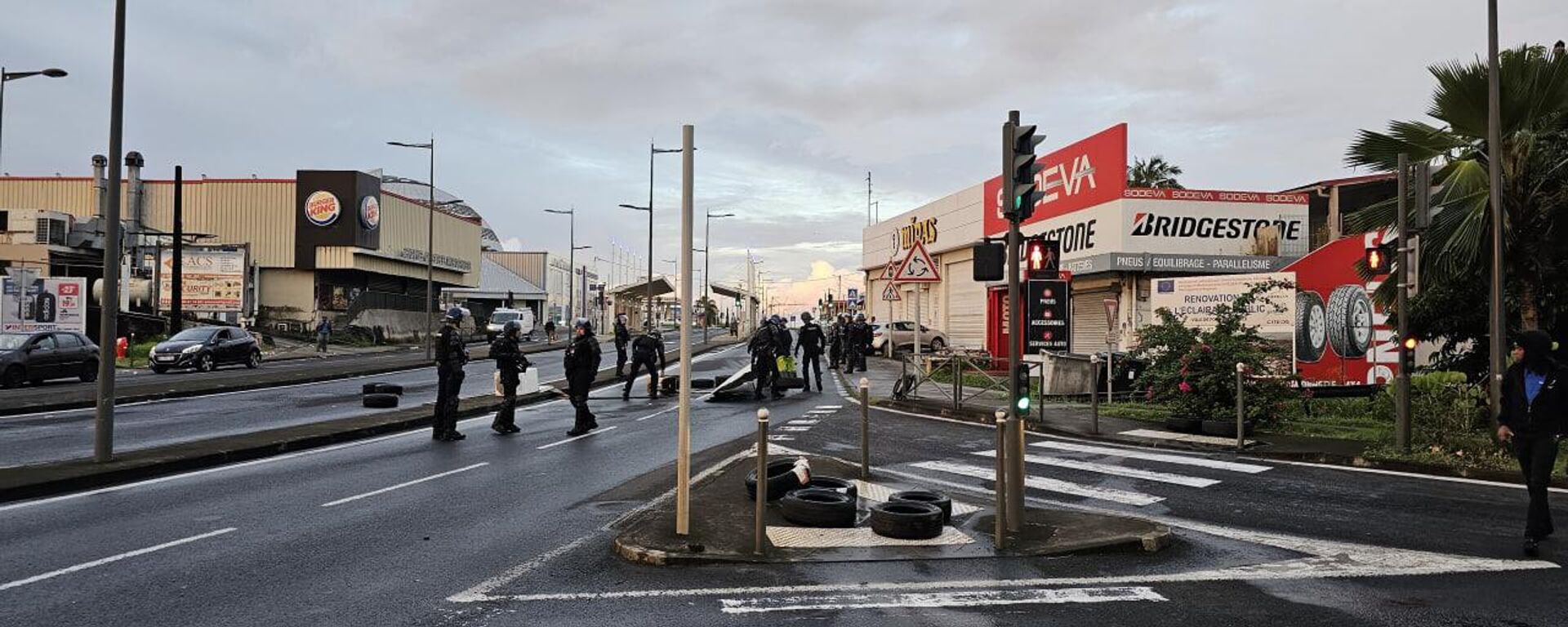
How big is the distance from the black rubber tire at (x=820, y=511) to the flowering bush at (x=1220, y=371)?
816 centimetres

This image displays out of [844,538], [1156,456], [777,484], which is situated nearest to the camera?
[844,538]

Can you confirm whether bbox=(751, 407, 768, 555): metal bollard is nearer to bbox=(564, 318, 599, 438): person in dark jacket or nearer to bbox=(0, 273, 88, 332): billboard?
bbox=(564, 318, 599, 438): person in dark jacket

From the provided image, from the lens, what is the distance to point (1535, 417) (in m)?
7.24

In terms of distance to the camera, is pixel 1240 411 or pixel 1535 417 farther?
pixel 1240 411

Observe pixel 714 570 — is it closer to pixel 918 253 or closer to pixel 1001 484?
pixel 1001 484

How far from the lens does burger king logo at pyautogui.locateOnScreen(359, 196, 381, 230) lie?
171ft

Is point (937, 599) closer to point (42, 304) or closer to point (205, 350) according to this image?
point (205, 350)

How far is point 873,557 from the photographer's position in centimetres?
687

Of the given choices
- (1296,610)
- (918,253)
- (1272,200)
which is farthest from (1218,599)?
(1272,200)

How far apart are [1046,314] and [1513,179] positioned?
8.36 m

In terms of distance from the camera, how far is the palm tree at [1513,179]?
12.6 metres

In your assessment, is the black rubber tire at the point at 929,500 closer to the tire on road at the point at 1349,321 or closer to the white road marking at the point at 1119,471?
the white road marking at the point at 1119,471

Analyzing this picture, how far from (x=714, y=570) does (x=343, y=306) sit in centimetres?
5280

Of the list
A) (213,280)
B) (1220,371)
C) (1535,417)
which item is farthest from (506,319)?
(1535,417)
